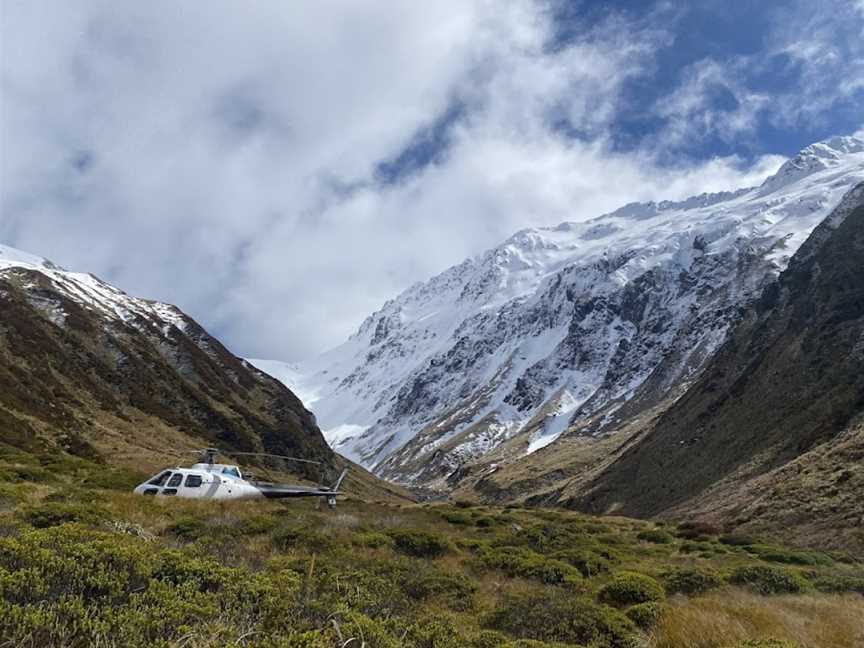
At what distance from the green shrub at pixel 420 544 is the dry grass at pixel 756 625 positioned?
26.3 ft

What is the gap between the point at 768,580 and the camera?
16656mm

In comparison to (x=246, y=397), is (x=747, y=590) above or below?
below

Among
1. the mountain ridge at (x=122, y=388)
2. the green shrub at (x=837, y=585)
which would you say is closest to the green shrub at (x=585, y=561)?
the green shrub at (x=837, y=585)

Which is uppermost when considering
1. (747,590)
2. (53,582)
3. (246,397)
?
(246,397)

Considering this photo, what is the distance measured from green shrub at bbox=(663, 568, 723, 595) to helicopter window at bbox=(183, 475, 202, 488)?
1635 centimetres

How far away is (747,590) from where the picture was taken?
15555 millimetres

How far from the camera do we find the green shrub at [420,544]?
17625mm

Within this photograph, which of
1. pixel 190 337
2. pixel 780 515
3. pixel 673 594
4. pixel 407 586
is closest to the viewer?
pixel 407 586

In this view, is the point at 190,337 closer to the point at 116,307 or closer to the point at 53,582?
the point at 116,307

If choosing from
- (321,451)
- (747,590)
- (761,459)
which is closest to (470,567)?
(747,590)

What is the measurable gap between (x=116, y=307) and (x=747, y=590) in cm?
9586

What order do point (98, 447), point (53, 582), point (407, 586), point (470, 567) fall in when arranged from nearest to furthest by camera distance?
1. point (53, 582)
2. point (407, 586)
3. point (470, 567)
4. point (98, 447)

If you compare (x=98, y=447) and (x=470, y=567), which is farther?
(x=98, y=447)

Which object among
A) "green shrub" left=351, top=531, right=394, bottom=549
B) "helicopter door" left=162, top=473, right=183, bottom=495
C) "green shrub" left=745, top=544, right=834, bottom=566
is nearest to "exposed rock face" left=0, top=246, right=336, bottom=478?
"helicopter door" left=162, top=473, right=183, bottom=495
